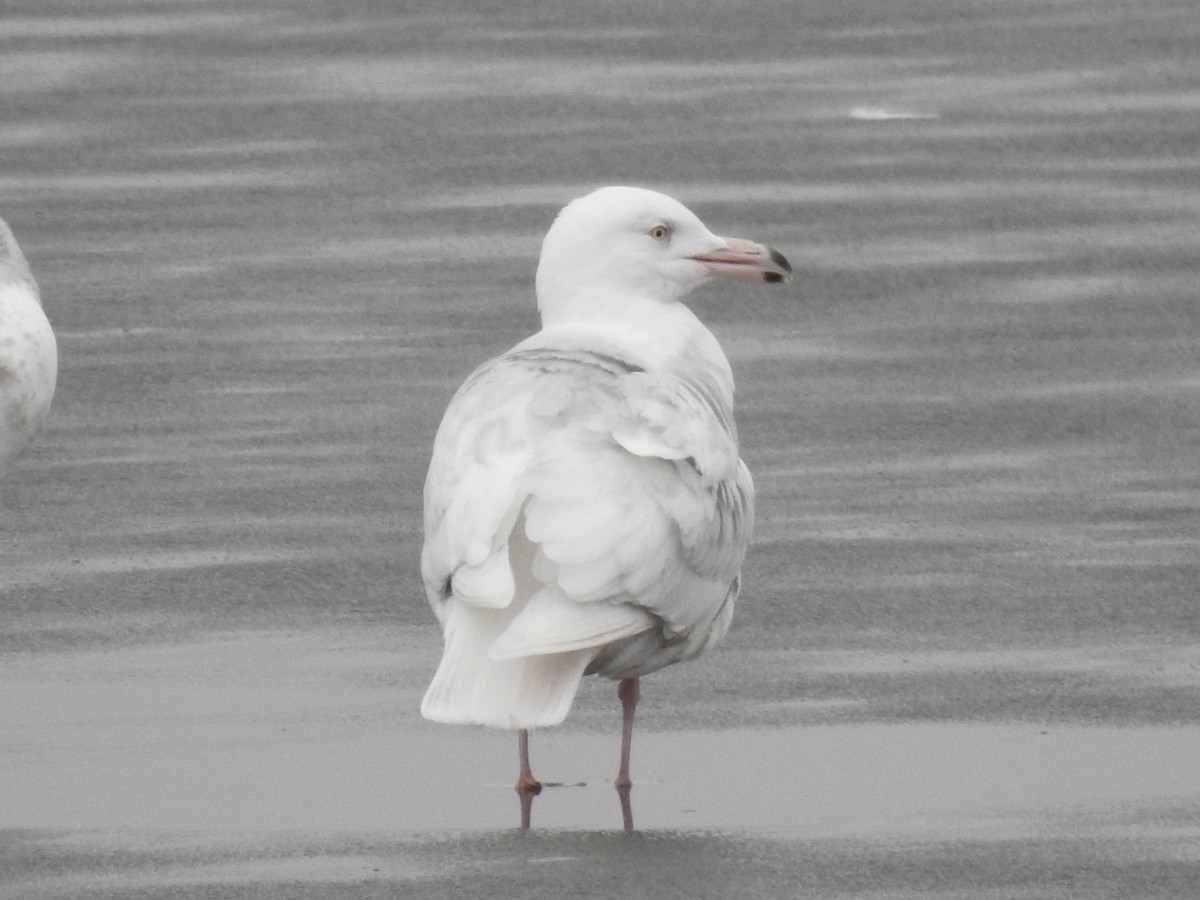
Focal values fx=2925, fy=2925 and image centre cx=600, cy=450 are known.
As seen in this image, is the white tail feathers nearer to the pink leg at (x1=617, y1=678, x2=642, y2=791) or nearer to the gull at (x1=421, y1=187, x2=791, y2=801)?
the gull at (x1=421, y1=187, x2=791, y2=801)

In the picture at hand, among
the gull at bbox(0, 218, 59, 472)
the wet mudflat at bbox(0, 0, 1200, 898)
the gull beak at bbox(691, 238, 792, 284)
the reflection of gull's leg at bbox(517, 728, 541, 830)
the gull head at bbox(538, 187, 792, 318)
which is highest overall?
the gull head at bbox(538, 187, 792, 318)

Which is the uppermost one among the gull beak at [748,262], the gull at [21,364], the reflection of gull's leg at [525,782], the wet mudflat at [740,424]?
the gull beak at [748,262]

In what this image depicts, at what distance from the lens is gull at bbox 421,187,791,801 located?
643 centimetres

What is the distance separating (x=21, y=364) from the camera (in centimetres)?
833

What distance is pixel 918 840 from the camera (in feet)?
21.0

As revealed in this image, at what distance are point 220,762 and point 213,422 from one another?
11.6ft

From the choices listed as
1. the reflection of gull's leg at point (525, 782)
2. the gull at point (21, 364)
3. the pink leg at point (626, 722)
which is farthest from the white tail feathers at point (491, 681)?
the gull at point (21, 364)

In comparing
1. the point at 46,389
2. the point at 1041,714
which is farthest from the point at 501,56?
the point at 1041,714

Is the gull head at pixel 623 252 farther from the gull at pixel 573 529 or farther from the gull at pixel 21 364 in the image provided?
the gull at pixel 21 364

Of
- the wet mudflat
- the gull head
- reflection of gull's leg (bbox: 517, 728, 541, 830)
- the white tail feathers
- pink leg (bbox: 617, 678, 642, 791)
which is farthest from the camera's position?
the gull head

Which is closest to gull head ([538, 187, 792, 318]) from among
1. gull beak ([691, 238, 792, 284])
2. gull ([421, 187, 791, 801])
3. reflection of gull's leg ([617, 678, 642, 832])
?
gull beak ([691, 238, 792, 284])

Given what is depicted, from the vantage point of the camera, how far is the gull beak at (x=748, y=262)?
821 centimetres

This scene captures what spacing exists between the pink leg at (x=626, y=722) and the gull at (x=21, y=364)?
2110 millimetres

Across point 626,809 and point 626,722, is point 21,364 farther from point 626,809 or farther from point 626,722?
point 626,809
